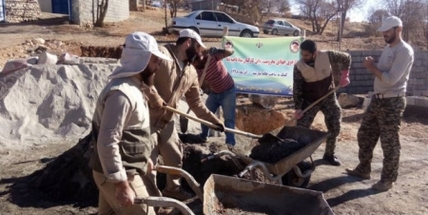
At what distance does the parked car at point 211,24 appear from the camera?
23525 mm

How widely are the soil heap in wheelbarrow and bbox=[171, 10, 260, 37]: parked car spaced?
60.6 feet

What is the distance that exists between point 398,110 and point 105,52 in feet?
42.2

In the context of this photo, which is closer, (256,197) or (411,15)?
(256,197)

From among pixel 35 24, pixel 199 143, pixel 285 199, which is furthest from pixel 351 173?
pixel 35 24

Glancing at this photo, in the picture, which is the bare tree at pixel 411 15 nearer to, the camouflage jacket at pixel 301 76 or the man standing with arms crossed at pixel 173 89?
the camouflage jacket at pixel 301 76

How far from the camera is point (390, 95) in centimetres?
559

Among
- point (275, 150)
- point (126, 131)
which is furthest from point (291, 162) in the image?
point (126, 131)

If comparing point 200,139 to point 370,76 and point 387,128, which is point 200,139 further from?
point 370,76

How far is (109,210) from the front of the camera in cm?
340

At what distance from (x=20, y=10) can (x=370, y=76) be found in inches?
741

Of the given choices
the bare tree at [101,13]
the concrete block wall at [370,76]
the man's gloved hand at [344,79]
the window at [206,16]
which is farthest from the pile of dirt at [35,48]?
the man's gloved hand at [344,79]

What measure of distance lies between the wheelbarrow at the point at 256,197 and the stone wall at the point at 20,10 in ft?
80.6

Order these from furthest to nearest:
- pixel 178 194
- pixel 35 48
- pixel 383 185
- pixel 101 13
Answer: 1. pixel 101 13
2. pixel 35 48
3. pixel 383 185
4. pixel 178 194

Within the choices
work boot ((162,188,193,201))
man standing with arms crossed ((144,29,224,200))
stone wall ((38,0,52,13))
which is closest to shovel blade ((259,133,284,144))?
man standing with arms crossed ((144,29,224,200))
